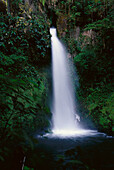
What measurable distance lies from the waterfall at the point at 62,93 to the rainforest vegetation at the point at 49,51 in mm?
682

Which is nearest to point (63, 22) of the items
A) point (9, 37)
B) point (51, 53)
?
point (51, 53)

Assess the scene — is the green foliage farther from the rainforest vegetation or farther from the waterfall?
the waterfall

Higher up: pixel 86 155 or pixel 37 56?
pixel 37 56

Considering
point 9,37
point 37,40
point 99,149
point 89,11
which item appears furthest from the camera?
point 89,11

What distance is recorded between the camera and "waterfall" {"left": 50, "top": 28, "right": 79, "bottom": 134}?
8.30 m

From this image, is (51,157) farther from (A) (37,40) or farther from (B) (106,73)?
(B) (106,73)

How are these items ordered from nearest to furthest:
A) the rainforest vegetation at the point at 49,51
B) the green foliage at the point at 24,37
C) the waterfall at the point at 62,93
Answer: the rainforest vegetation at the point at 49,51
the green foliage at the point at 24,37
the waterfall at the point at 62,93

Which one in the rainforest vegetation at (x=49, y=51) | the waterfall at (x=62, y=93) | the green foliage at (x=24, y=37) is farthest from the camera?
the waterfall at (x=62, y=93)

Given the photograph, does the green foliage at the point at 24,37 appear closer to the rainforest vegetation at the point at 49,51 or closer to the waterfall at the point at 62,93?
the rainforest vegetation at the point at 49,51

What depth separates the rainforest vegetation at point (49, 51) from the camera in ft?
19.9

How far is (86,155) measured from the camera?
340cm

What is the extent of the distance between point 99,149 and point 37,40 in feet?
22.7

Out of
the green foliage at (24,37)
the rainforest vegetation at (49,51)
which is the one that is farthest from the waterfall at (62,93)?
the green foliage at (24,37)

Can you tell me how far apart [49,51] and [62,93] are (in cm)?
361
